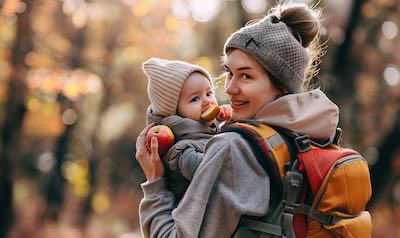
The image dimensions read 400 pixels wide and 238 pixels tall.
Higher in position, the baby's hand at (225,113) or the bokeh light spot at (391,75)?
the baby's hand at (225,113)

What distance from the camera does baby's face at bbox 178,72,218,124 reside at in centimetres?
322

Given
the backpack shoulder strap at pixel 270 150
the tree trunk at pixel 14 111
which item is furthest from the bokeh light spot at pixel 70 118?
the backpack shoulder strap at pixel 270 150

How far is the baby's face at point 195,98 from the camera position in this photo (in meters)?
3.22

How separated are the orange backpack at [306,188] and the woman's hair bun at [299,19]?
1.78ft

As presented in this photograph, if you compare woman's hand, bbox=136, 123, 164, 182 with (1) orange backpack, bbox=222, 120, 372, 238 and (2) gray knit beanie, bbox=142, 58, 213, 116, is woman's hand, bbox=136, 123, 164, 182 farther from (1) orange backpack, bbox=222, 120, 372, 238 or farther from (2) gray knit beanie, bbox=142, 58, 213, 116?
(1) orange backpack, bbox=222, 120, 372, 238

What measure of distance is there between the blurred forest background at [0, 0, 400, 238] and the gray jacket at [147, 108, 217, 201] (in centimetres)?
268

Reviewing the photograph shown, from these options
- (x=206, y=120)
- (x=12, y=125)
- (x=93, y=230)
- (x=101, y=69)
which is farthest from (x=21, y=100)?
(x=93, y=230)

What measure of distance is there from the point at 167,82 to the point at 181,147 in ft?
1.10

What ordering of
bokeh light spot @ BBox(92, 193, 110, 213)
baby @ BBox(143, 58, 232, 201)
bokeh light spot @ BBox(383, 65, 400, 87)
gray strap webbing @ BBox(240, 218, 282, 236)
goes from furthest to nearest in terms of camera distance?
1. bokeh light spot @ BBox(92, 193, 110, 213)
2. bokeh light spot @ BBox(383, 65, 400, 87)
3. baby @ BBox(143, 58, 232, 201)
4. gray strap webbing @ BBox(240, 218, 282, 236)

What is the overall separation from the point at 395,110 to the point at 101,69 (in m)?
7.42

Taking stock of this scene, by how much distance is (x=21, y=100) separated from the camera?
1142 centimetres

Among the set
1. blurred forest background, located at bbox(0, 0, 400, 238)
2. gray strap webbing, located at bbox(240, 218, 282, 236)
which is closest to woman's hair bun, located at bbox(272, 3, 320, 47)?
gray strap webbing, located at bbox(240, 218, 282, 236)

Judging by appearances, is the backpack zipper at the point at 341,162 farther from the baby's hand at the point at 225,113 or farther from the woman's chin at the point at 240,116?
the baby's hand at the point at 225,113

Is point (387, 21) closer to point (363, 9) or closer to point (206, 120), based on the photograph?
point (363, 9)
